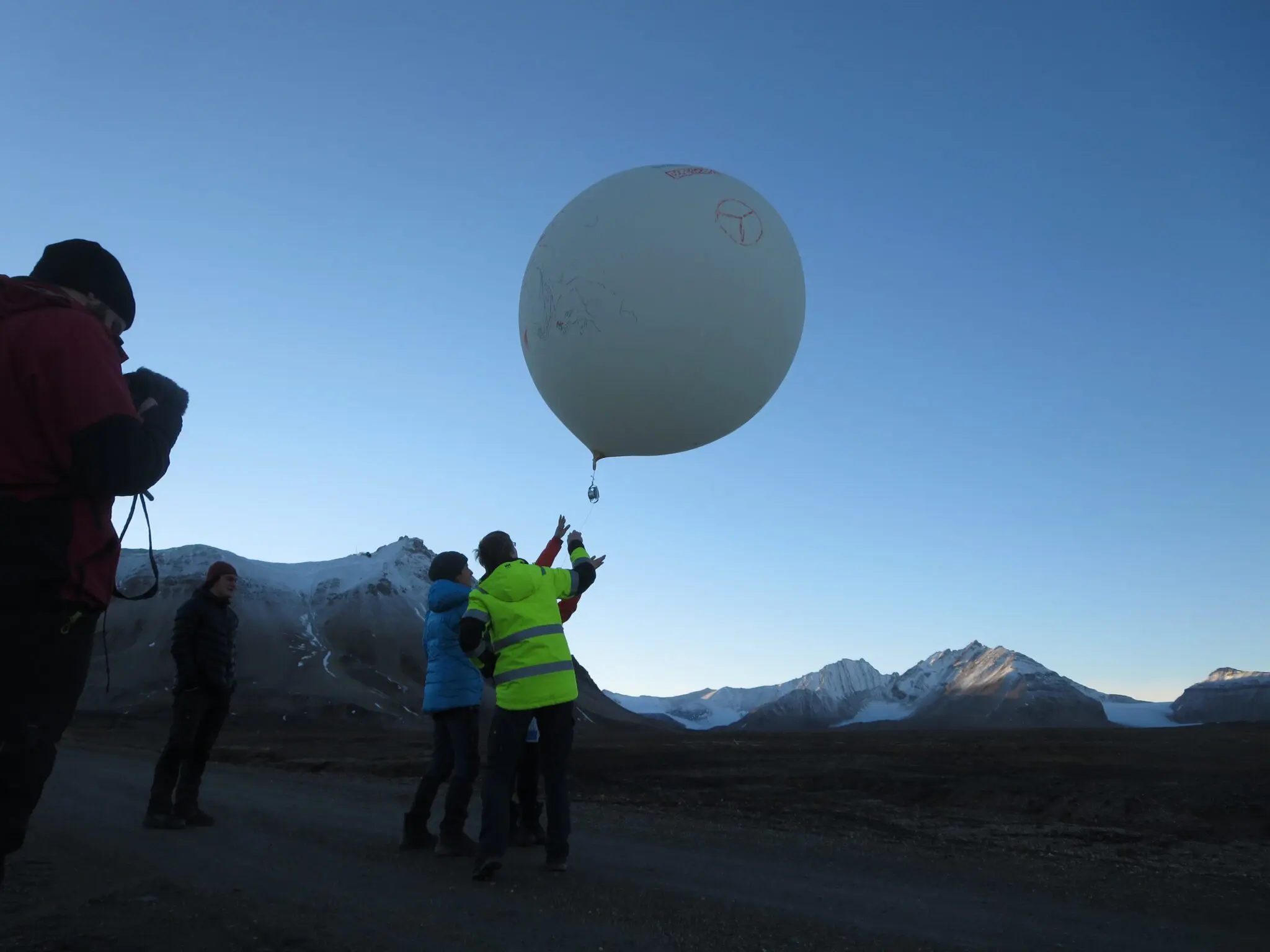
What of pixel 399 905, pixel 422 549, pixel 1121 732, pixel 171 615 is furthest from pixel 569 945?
pixel 422 549

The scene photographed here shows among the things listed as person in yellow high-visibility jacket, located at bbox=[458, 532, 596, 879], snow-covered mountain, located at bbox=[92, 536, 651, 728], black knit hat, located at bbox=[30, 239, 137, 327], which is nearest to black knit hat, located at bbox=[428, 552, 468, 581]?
person in yellow high-visibility jacket, located at bbox=[458, 532, 596, 879]

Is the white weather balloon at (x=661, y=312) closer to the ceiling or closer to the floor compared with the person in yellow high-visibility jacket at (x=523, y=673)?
closer to the ceiling

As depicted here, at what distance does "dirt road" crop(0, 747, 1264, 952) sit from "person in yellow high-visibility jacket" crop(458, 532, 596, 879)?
0.47 metres

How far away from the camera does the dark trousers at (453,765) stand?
19.4ft

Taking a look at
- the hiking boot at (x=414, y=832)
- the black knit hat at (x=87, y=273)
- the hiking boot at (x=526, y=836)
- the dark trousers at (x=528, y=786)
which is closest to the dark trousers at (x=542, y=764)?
the dark trousers at (x=528, y=786)

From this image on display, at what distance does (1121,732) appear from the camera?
100 ft

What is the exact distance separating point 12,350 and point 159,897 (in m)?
3.28

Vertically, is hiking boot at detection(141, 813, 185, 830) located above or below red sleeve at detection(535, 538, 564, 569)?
below

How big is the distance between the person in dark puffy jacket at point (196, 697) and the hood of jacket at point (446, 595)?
186 centimetres

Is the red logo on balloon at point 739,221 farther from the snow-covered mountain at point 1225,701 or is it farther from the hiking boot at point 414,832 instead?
the snow-covered mountain at point 1225,701

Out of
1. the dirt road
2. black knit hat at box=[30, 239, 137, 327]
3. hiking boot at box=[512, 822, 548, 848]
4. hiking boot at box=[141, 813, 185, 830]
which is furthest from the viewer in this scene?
hiking boot at box=[141, 813, 185, 830]

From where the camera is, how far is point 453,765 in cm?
627

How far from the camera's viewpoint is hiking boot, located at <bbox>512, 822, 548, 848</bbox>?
6.49 meters

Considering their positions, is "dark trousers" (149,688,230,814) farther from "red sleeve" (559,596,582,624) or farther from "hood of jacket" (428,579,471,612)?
"red sleeve" (559,596,582,624)
